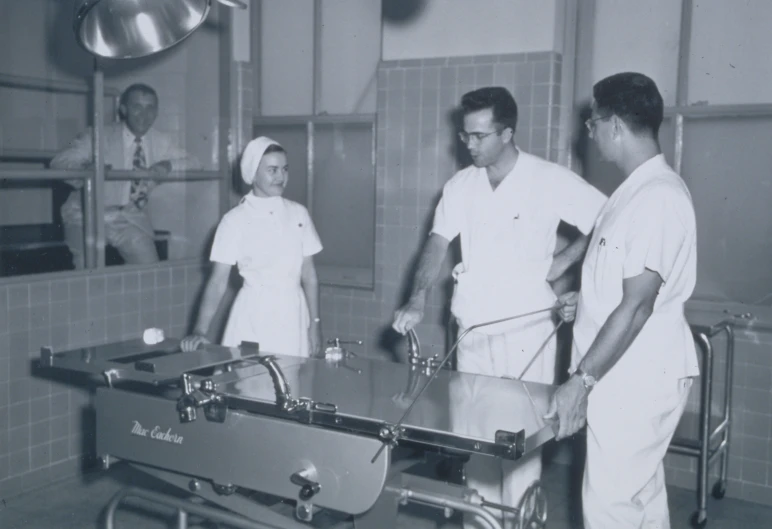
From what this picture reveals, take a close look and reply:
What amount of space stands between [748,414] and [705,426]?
0.41m

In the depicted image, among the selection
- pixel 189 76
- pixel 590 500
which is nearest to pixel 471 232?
pixel 590 500

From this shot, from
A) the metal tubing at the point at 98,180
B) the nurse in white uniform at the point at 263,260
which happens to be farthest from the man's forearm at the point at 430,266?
the metal tubing at the point at 98,180

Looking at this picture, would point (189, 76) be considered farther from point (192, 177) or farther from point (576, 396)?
point (576, 396)

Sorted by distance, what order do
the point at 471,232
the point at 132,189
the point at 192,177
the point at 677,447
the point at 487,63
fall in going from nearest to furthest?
the point at 471,232
the point at 677,447
the point at 487,63
the point at 132,189
the point at 192,177

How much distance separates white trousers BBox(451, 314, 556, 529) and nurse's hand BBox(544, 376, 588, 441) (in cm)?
89

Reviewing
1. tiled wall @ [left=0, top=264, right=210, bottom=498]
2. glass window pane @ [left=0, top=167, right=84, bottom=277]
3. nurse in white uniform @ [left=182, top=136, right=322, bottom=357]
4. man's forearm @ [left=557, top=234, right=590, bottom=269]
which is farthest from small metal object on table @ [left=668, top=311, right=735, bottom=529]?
glass window pane @ [left=0, top=167, right=84, bottom=277]

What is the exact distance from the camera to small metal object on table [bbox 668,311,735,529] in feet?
10.7

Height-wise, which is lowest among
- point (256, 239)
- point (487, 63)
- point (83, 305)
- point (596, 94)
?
point (83, 305)

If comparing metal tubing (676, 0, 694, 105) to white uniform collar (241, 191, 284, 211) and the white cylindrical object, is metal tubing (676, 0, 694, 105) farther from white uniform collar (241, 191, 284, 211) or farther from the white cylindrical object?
the white cylindrical object

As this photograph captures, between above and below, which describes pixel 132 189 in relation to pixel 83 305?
above

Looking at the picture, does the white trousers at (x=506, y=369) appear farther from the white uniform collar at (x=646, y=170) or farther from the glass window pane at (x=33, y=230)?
the glass window pane at (x=33, y=230)

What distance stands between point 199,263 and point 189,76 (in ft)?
3.80

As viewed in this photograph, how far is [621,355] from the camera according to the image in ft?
7.06

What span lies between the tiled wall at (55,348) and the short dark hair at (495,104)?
211cm
